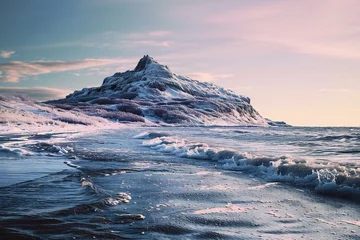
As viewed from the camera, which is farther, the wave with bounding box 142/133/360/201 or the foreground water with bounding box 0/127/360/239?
the wave with bounding box 142/133/360/201

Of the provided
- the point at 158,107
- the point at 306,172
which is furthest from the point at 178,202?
the point at 158,107

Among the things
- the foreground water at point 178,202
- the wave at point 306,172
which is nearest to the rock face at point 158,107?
the wave at point 306,172

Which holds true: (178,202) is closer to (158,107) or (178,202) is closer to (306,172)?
(306,172)

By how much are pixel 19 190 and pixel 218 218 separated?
430 centimetres

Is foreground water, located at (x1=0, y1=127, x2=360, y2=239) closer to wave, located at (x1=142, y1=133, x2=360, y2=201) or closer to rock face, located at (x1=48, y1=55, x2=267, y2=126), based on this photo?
wave, located at (x1=142, y1=133, x2=360, y2=201)

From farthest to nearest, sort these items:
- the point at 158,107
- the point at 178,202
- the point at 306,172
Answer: the point at 158,107
the point at 306,172
the point at 178,202

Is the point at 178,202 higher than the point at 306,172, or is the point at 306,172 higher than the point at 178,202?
the point at 306,172

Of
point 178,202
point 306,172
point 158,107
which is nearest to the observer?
point 178,202

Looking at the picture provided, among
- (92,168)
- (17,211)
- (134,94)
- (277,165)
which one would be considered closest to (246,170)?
(277,165)

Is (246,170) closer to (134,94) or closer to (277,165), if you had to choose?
(277,165)

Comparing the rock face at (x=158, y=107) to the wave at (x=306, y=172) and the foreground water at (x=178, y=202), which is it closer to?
the wave at (x=306, y=172)

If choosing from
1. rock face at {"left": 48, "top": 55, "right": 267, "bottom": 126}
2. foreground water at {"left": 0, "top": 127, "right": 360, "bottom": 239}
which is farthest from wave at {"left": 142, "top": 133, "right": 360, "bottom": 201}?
rock face at {"left": 48, "top": 55, "right": 267, "bottom": 126}

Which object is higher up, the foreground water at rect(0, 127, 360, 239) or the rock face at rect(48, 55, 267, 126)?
the rock face at rect(48, 55, 267, 126)

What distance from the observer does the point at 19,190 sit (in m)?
7.46
